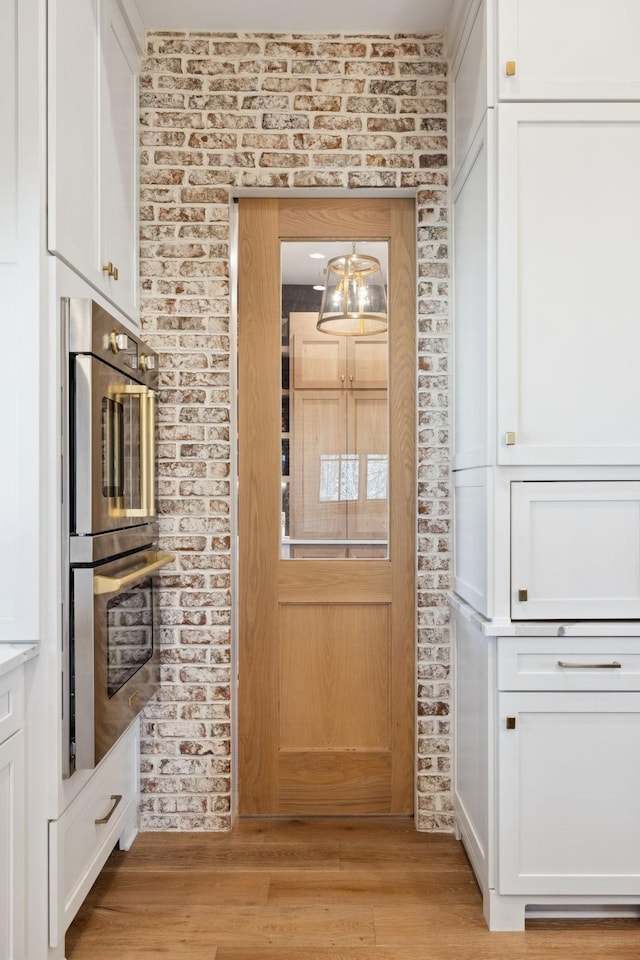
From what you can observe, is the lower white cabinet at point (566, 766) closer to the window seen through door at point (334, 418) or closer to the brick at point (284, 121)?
the window seen through door at point (334, 418)

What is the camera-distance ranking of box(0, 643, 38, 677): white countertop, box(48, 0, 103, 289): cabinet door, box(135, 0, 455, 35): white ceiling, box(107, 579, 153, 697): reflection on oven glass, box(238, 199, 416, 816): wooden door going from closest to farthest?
box(0, 643, 38, 677): white countertop, box(48, 0, 103, 289): cabinet door, box(107, 579, 153, 697): reflection on oven glass, box(135, 0, 455, 35): white ceiling, box(238, 199, 416, 816): wooden door

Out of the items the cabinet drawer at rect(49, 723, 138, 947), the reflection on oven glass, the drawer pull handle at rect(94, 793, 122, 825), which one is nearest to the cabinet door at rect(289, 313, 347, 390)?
the reflection on oven glass

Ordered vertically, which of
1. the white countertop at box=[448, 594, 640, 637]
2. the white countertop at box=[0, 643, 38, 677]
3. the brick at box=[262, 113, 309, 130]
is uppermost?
the brick at box=[262, 113, 309, 130]

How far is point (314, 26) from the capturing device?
2531 mm

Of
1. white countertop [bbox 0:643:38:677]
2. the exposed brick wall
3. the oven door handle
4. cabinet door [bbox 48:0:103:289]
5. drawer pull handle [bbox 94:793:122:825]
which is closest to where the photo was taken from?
white countertop [bbox 0:643:38:677]

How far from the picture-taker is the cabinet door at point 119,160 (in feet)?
7.07

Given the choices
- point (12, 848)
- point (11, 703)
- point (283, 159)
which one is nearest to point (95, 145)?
point (283, 159)

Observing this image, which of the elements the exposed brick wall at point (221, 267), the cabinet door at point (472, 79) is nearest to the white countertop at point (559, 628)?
the exposed brick wall at point (221, 267)

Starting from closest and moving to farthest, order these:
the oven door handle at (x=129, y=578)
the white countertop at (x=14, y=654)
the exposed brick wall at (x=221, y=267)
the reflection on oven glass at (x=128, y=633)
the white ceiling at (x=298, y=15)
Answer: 1. the white countertop at (x=14, y=654)
2. the oven door handle at (x=129, y=578)
3. the reflection on oven glass at (x=128, y=633)
4. the white ceiling at (x=298, y=15)
5. the exposed brick wall at (x=221, y=267)

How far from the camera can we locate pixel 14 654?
5.25ft

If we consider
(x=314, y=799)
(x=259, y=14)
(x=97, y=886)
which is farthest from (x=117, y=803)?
(x=259, y=14)

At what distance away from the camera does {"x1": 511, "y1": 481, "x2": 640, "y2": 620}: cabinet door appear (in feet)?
6.56

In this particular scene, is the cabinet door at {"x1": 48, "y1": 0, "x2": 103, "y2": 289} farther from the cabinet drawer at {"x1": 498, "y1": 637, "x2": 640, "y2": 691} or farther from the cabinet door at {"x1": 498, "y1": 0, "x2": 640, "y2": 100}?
the cabinet drawer at {"x1": 498, "y1": 637, "x2": 640, "y2": 691}

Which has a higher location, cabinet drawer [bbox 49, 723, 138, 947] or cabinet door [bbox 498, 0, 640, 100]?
cabinet door [bbox 498, 0, 640, 100]
